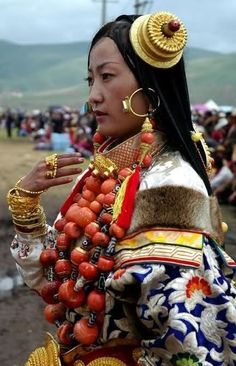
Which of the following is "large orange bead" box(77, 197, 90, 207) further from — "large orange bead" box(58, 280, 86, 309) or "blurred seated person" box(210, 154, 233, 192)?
"blurred seated person" box(210, 154, 233, 192)

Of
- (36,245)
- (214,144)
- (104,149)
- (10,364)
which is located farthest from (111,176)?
(214,144)

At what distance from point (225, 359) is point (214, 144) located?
420 inches

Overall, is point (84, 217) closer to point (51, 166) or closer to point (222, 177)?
point (51, 166)

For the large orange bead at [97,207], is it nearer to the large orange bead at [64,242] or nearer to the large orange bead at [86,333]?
the large orange bead at [64,242]

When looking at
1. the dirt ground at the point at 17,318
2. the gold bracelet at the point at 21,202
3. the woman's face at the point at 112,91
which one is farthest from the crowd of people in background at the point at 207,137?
the dirt ground at the point at 17,318

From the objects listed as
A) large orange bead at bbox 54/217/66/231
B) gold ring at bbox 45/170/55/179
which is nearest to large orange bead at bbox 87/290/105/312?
large orange bead at bbox 54/217/66/231

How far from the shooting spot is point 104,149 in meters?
1.98

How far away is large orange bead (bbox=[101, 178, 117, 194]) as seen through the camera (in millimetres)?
1842

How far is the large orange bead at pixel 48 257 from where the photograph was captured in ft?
6.51

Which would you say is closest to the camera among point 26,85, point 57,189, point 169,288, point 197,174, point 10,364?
point 169,288

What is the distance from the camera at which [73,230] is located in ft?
6.07

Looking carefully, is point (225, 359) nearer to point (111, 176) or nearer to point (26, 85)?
point (111, 176)

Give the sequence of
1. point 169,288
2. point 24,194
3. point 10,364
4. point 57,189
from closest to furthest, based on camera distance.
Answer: point 169,288 → point 24,194 → point 10,364 → point 57,189

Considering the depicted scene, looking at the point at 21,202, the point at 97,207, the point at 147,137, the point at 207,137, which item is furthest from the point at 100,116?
the point at 207,137
